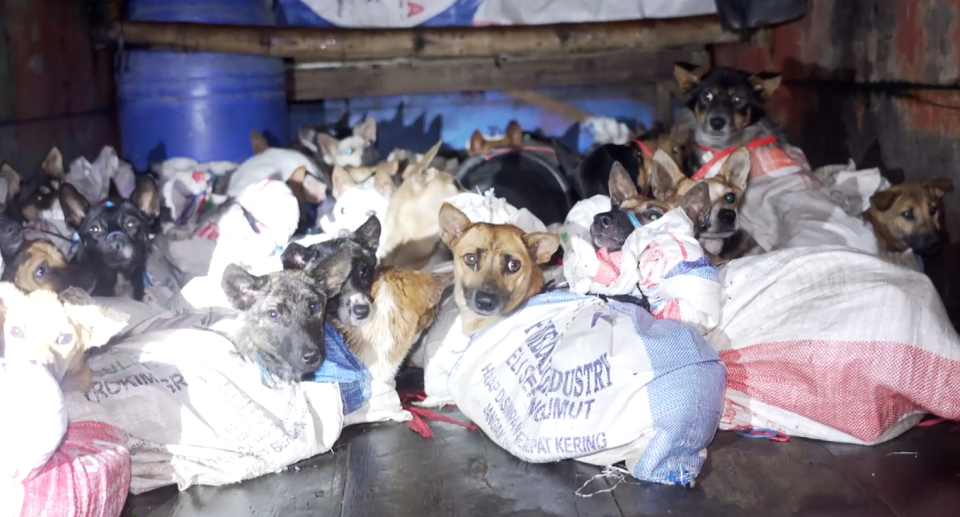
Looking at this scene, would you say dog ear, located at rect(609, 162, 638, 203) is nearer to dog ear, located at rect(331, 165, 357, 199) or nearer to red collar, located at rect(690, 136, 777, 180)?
red collar, located at rect(690, 136, 777, 180)

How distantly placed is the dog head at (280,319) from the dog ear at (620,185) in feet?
3.84

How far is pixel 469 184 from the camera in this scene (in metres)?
4.00

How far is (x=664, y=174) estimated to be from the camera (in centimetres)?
318

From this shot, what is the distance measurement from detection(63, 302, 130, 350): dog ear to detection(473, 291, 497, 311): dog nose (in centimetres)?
104

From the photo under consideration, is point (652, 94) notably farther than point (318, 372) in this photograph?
Yes

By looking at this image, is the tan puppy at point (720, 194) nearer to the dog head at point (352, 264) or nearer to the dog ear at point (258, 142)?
the dog head at point (352, 264)

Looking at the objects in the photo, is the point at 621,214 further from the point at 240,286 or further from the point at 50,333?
the point at 50,333

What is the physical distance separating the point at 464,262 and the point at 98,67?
116 inches

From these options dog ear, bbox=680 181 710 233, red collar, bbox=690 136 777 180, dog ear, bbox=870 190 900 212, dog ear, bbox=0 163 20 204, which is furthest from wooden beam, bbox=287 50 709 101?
dog ear, bbox=680 181 710 233

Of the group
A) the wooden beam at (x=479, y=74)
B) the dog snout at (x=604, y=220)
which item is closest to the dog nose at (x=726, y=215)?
the dog snout at (x=604, y=220)

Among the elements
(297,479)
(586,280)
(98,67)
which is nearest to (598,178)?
(586,280)

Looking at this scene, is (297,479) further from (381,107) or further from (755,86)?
(381,107)

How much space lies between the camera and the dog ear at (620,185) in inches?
118

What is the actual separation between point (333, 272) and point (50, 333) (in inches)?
31.0
